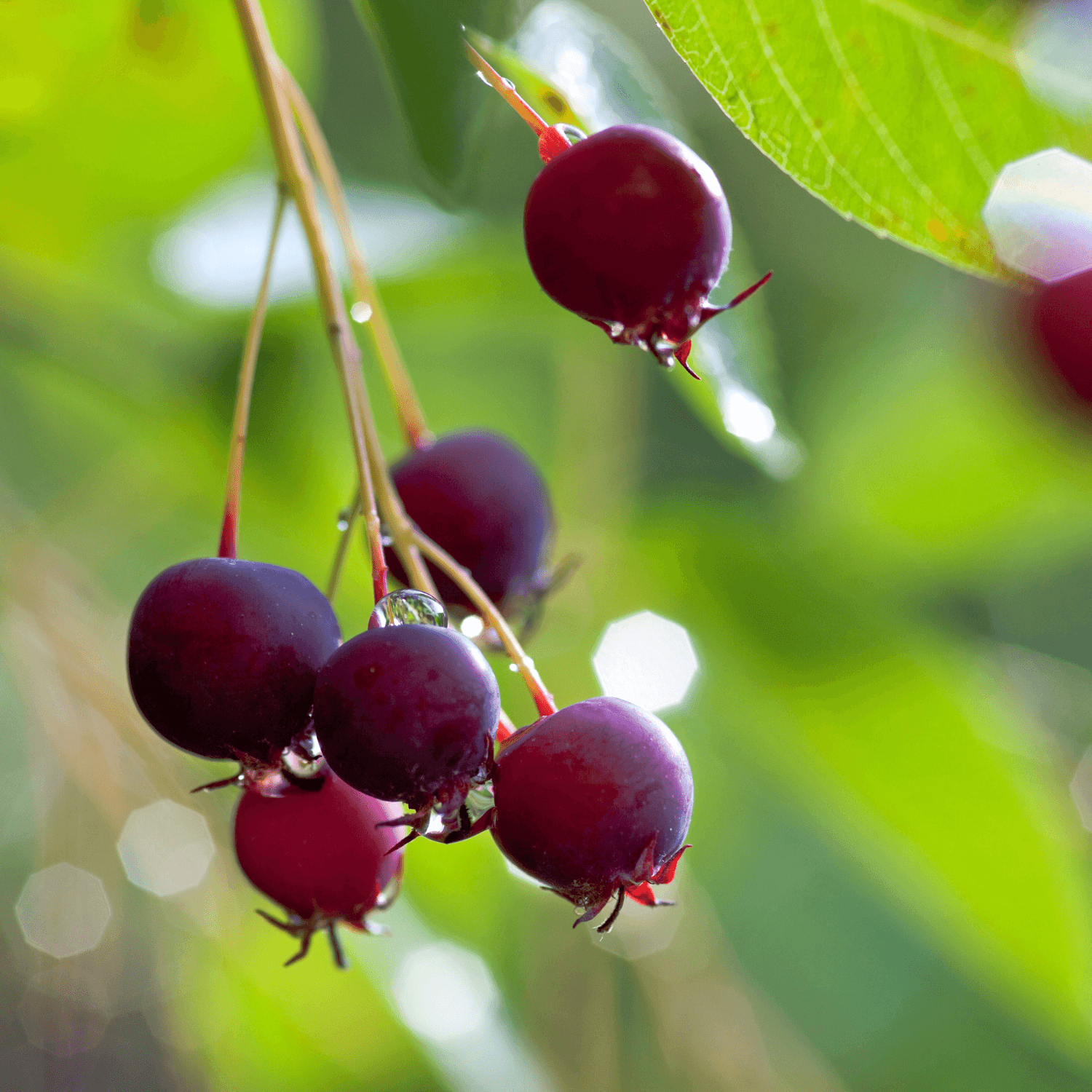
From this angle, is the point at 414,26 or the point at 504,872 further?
the point at 504,872

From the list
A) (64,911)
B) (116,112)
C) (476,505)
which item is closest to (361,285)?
(476,505)

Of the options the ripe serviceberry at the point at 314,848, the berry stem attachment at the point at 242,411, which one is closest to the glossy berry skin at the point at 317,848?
the ripe serviceberry at the point at 314,848

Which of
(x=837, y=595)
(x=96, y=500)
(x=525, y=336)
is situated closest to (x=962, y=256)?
(x=837, y=595)

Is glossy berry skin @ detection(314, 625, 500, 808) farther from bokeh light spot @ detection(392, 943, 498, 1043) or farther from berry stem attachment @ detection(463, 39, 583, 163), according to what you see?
bokeh light spot @ detection(392, 943, 498, 1043)

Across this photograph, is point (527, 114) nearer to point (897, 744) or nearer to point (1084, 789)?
point (897, 744)

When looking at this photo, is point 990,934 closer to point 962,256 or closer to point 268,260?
point 962,256

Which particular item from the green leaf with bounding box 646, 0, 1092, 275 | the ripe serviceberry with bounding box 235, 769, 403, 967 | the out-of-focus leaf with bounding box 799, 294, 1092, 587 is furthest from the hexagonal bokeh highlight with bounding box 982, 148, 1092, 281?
the out-of-focus leaf with bounding box 799, 294, 1092, 587

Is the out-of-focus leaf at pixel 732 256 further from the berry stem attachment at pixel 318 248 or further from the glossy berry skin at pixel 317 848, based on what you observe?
the glossy berry skin at pixel 317 848

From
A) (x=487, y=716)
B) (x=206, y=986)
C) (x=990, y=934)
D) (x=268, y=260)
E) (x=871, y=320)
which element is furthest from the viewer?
(x=871, y=320)
